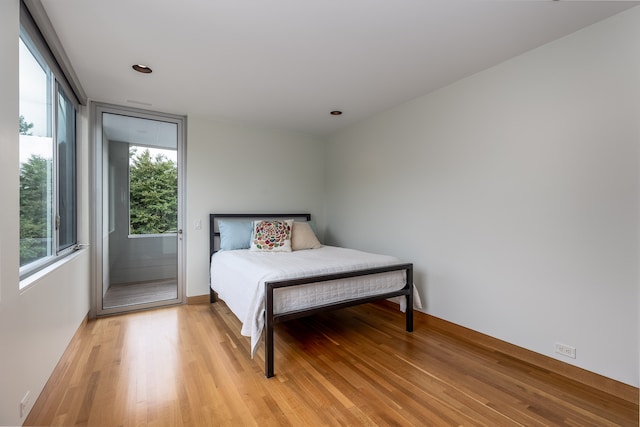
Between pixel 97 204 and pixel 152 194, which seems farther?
pixel 152 194

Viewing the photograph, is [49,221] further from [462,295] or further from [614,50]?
[614,50]

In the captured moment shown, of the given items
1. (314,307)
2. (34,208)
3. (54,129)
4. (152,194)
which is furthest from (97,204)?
(314,307)

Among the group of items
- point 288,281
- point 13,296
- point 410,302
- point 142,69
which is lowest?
point 410,302

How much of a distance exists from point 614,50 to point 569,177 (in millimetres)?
834

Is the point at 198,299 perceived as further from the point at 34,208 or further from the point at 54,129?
the point at 54,129

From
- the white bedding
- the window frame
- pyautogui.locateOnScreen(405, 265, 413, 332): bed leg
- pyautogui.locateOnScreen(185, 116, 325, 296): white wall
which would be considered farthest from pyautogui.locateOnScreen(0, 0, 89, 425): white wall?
pyautogui.locateOnScreen(405, 265, 413, 332): bed leg

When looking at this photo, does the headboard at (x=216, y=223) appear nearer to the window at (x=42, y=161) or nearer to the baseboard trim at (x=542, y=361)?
the window at (x=42, y=161)

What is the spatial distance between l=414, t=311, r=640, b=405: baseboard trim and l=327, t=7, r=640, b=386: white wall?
5cm

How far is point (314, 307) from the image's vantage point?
8.15 feet

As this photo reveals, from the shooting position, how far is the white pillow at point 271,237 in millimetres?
3613

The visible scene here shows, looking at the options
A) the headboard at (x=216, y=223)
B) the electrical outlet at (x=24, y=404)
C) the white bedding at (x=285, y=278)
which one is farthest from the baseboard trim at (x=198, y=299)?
the electrical outlet at (x=24, y=404)

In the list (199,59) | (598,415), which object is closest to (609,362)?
(598,415)

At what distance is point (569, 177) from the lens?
2.11m

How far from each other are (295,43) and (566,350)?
2.97 metres
